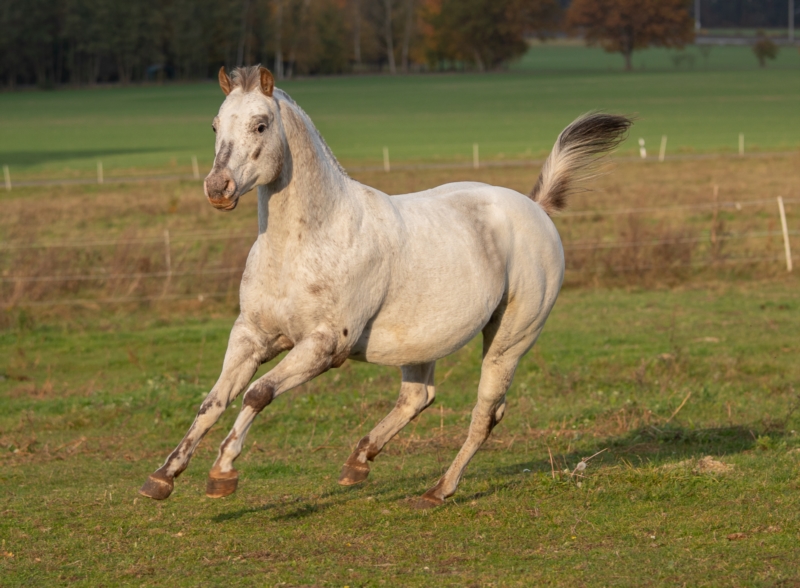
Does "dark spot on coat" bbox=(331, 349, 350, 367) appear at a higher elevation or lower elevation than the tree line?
lower

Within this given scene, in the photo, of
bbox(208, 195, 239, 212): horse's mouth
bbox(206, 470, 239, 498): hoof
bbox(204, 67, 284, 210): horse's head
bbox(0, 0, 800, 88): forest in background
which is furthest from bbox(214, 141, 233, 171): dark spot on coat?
bbox(0, 0, 800, 88): forest in background

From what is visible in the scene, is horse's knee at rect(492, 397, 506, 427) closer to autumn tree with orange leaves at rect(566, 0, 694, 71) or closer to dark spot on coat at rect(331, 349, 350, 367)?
dark spot on coat at rect(331, 349, 350, 367)

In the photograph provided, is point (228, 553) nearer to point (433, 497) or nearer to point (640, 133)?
point (433, 497)

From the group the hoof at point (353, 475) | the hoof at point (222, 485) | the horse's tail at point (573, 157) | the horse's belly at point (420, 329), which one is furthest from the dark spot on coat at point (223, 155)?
the horse's tail at point (573, 157)

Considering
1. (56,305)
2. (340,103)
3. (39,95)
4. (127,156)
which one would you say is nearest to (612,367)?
(56,305)

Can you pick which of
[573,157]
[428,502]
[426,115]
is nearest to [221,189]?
[428,502]

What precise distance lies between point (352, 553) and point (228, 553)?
0.63 m

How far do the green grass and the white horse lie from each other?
0.52m

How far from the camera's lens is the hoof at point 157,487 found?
5191mm

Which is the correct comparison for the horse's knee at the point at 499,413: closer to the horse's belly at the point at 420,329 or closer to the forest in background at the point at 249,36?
the horse's belly at the point at 420,329

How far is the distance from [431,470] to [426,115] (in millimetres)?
64580

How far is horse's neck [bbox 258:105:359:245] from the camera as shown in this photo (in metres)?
5.53

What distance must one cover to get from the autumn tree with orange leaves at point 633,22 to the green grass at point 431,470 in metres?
120

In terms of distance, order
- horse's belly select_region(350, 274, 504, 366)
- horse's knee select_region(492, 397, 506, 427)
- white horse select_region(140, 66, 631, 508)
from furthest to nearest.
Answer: horse's knee select_region(492, 397, 506, 427) → horse's belly select_region(350, 274, 504, 366) → white horse select_region(140, 66, 631, 508)
